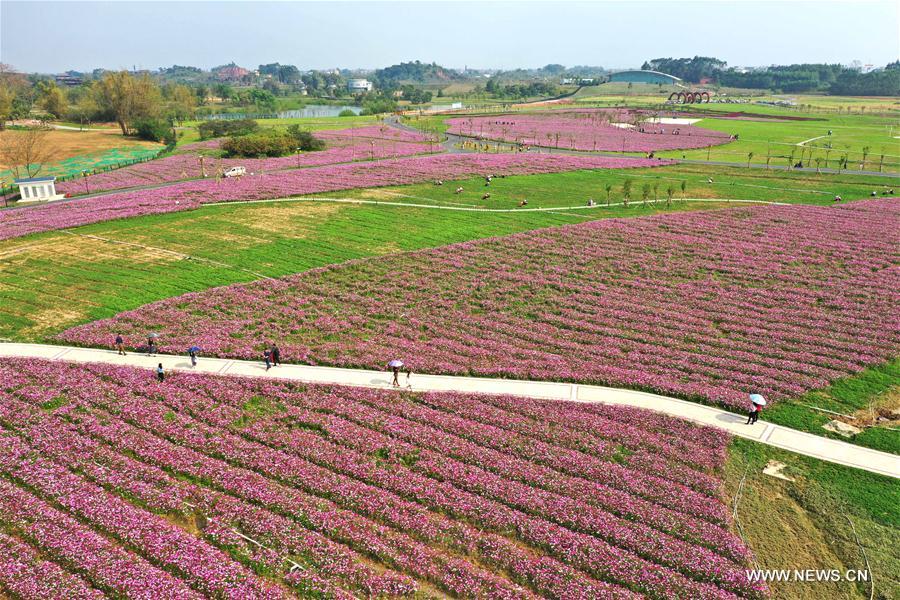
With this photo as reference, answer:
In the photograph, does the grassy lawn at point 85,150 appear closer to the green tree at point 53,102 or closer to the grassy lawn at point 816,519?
the green tree at point 53,102

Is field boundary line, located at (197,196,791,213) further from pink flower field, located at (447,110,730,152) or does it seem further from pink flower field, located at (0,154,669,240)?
pink flower field, located at (447,110,730,152)

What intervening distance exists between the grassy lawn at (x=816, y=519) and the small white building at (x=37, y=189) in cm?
8635

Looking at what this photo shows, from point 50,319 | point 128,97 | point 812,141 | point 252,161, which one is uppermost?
point 128,97

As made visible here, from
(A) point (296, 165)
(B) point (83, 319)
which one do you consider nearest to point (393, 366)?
(B) point (83, 319)

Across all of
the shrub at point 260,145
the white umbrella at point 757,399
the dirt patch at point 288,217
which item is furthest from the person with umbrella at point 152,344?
the shrub at point 260,145

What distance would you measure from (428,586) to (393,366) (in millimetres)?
13376

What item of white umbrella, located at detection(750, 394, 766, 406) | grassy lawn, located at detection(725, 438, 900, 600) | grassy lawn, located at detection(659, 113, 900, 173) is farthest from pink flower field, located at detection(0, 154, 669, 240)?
grassy lawn, located at detection(725, 438, 900, 600)

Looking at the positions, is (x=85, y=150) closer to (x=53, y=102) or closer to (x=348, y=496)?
(x=53, y=102)

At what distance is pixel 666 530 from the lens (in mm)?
21062

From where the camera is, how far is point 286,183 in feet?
266

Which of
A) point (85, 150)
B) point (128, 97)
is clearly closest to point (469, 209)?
point (85, 150)

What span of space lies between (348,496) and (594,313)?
24185mm

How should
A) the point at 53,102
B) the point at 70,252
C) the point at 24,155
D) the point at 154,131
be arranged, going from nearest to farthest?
the point at 70,252 < the point at 24,155 < the point at 154,131 < the point at 53,102

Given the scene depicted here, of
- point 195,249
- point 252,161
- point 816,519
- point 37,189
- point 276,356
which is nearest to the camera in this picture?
point 816,519
